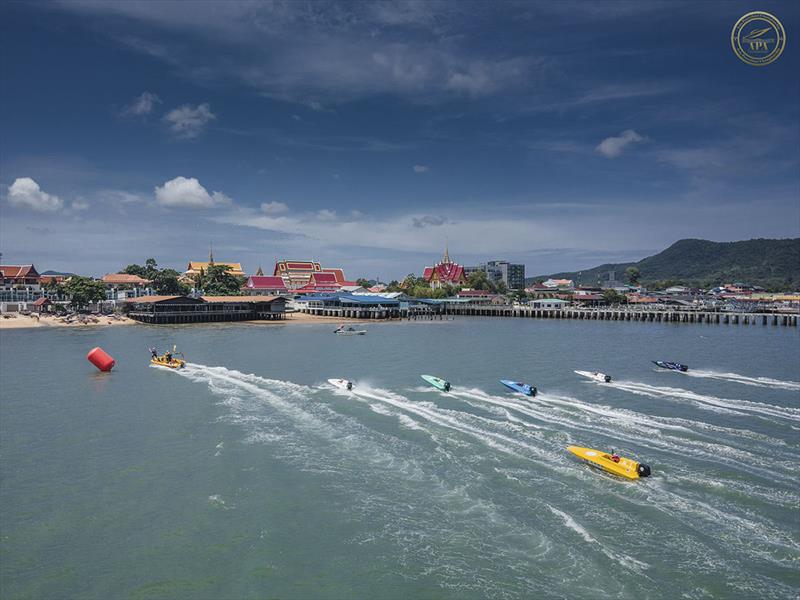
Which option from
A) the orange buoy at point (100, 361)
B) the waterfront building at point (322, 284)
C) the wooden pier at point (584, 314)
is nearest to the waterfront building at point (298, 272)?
the waterfront building at point (322, 284)

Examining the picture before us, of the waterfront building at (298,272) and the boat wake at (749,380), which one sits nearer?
the boat wake at (749,380)

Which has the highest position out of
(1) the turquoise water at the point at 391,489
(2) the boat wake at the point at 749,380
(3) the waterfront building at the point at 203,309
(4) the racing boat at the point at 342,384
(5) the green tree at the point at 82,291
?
(5) the green tree at the point at 82,291

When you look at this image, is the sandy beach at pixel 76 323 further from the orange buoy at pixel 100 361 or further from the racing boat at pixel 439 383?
the racing boat at pixel 439 383

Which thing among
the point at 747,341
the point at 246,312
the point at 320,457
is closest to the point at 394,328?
the point at 246,312

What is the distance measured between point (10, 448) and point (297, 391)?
15.9 meters

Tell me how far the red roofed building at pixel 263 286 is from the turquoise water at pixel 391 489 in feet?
346

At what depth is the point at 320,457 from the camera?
2298 cm

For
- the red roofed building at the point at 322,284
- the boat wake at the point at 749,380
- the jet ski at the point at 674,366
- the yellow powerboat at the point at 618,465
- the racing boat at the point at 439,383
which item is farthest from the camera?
the red roofed building at the point at 322,284

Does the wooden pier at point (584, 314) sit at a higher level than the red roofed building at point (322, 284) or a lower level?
lower

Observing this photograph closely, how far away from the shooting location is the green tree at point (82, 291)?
99.7m

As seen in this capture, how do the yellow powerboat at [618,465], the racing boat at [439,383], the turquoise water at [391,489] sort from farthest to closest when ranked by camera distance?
the racing boat at [439,383]
the yellow powerboat at [618,465]
the turquoise water at [391,489]

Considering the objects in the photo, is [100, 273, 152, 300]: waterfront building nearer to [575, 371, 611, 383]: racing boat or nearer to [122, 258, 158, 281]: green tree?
[122, 258, 158, 281]: green tree

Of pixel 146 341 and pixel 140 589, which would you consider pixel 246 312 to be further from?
pixel 140 589

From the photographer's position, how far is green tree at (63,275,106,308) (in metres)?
99.7
